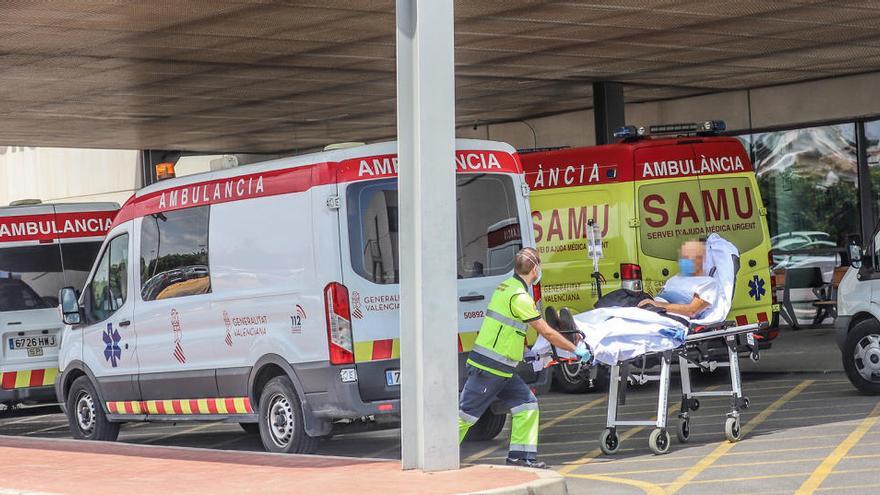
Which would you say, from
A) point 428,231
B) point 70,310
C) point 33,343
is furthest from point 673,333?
point 33,343

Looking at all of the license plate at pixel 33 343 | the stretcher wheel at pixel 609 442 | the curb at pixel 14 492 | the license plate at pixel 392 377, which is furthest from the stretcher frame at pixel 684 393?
the license plate at pixel 33 343

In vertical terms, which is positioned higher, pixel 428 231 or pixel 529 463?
pixel 428 231

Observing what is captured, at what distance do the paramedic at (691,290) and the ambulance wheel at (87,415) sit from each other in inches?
210

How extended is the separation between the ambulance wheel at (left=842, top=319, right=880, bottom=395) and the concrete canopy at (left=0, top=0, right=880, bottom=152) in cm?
421

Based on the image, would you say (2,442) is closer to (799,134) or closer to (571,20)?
(571,20)

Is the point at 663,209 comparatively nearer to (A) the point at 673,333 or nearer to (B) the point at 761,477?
(A) the point at 673,333

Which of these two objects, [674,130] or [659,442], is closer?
[659,442]

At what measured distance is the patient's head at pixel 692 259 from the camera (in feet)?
39.8

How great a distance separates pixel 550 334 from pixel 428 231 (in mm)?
1411

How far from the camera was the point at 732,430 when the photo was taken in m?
11.4

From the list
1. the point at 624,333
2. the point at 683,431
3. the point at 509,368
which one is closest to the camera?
the point at 509,368

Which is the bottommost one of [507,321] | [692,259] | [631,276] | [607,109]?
[507,321]

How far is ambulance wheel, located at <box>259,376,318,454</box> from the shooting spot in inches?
450

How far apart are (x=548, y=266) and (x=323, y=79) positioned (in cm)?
624
